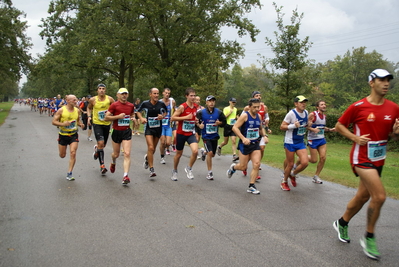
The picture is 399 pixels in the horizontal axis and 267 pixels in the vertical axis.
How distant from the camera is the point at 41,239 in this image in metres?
4.65

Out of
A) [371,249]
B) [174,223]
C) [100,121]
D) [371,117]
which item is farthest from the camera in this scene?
[100,121]

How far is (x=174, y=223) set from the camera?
5305mm

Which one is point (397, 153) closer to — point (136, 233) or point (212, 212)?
point (212, 212)

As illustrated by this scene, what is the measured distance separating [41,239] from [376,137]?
175 inches

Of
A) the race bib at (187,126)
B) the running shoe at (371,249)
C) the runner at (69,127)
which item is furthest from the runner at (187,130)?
the running shoe at (371,249)

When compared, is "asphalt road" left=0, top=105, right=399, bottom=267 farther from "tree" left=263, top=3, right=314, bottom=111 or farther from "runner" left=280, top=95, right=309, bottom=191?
"tree" left=263, top=3, right=314, bottom=111

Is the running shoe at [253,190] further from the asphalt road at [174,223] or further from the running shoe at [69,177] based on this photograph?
the running shoe at [69,177]

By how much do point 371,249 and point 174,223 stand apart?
8.67 ft

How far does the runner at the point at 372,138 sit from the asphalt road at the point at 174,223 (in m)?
0.54

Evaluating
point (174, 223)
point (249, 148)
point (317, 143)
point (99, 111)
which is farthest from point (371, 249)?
point (99, 111)

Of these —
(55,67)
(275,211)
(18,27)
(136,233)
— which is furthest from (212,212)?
(18,27)

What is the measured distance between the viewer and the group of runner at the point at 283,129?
4355 mm

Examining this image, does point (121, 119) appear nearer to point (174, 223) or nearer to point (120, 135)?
point (120, 135)

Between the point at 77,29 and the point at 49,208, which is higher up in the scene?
the point at 77,29
